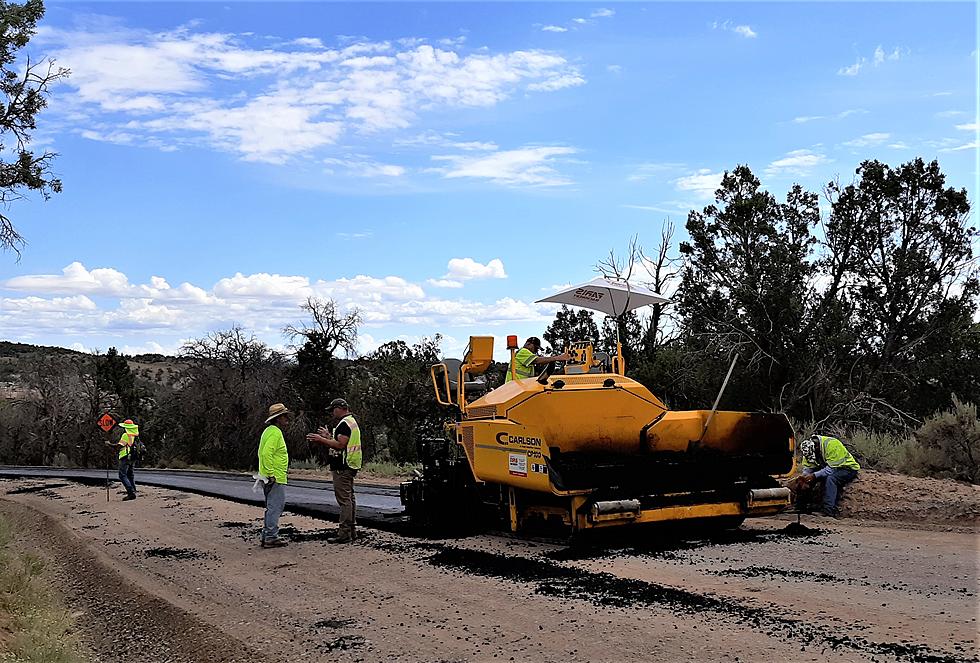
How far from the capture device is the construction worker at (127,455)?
64.2ft

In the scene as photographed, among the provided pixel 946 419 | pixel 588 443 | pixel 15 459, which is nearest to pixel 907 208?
pixel 946 419

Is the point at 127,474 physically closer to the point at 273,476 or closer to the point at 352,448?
the point at 273,476

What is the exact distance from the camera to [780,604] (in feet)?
23.5

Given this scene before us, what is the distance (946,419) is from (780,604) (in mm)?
9297

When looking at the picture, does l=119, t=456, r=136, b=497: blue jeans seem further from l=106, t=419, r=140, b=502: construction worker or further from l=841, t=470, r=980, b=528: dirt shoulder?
l=841, t=470, r=980, b=528: dirt shoulder

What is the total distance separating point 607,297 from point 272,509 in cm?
519

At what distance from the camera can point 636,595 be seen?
7609 mm

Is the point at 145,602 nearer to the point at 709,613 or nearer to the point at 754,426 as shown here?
the point at 709,613

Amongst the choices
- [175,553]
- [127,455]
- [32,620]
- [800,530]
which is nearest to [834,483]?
[800,530]

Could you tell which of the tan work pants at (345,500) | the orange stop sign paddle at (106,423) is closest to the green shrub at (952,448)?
the tan work pants at (345,500)

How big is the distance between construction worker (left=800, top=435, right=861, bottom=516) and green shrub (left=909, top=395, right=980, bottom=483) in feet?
11.0

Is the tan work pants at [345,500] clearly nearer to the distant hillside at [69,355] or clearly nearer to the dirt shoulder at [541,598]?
the dirt shoulder at [541,598]

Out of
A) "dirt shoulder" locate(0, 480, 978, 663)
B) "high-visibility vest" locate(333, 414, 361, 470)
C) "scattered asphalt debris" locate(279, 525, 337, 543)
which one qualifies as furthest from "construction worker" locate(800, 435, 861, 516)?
"scattered asphalt debris" locate(279, 525, 337, 543)

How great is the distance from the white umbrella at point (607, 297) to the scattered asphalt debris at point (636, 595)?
398 centimetres
